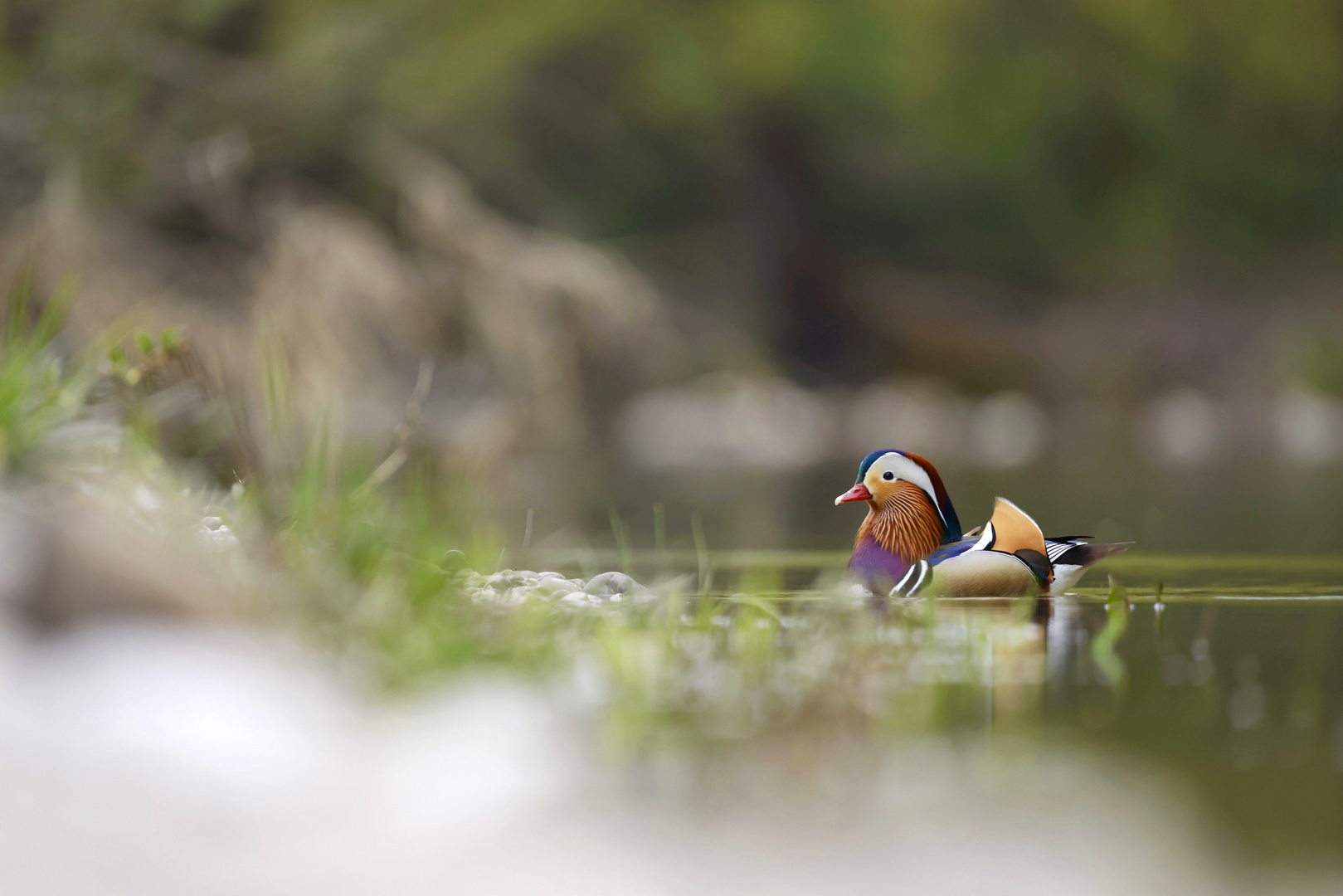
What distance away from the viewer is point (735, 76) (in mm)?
23172

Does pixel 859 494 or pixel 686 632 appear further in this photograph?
pixel 859 494

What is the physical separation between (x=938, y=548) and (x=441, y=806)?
3486 mm

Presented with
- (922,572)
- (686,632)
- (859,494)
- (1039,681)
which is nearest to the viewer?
(1039,681)

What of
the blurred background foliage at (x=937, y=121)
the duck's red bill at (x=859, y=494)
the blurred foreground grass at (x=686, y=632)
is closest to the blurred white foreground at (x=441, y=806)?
the blurred foreground grass at (x=686, y=632)

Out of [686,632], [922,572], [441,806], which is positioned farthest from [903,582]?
[441,806]

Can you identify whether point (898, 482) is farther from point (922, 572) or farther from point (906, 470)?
point (922, 572)

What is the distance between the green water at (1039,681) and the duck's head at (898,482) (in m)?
0.40

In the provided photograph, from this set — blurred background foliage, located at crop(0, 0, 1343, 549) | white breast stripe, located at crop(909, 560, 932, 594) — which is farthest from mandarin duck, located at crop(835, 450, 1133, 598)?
blurred background foliage, located at crop(0, 0, 1343, 549)

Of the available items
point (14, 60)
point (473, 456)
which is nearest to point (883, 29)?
point (14, 60)

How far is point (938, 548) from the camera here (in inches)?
249

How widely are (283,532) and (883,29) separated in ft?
65.9

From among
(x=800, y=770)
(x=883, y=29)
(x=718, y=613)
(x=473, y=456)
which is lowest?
(x=800, y=770)

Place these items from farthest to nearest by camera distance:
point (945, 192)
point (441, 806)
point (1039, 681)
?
point (945, 192) → point (1039, 681) → point (441, 806)

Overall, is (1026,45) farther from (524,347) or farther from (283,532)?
(283,532)
